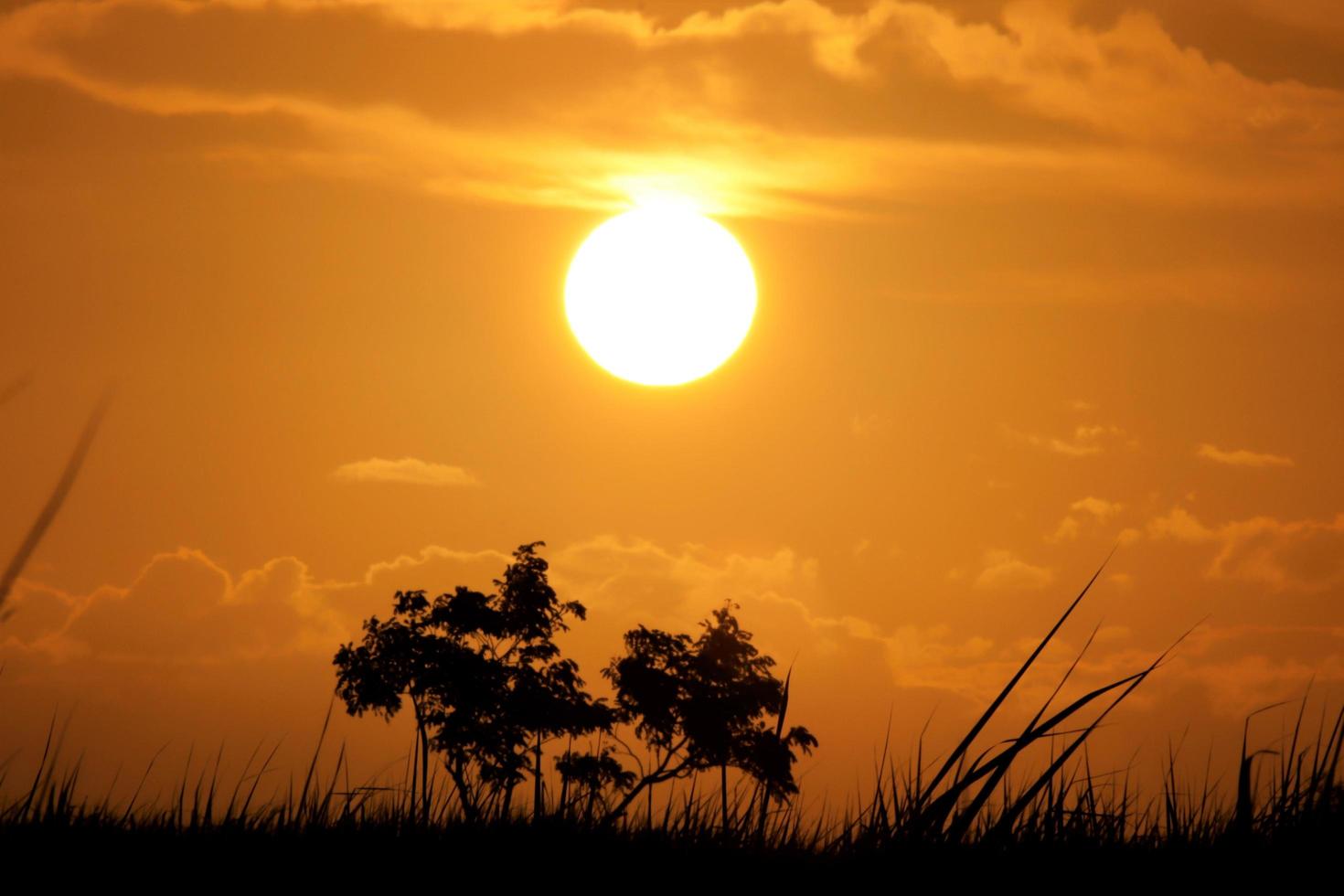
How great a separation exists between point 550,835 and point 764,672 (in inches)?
1687

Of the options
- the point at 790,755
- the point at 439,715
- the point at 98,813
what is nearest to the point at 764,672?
the point at 790,755

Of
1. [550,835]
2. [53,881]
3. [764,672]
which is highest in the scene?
[764,672]

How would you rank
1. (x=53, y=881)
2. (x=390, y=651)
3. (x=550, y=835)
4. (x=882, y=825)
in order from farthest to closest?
(x=390, y=651)
(x=550, y=835)
(x=882, y=825)
(x=53, y=881)

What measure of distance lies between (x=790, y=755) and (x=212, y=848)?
42.3m

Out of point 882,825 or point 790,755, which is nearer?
point 882,825

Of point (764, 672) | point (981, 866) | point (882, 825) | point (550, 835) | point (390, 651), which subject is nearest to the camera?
point (981, 866)

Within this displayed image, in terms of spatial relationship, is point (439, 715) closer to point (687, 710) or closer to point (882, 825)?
point (687, 710)

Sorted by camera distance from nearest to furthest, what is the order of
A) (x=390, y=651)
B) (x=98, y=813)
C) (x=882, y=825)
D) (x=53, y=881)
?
(x=53, y=881) < (x=882, y=825) < (x=98, y=813) < (x=390, y=651)

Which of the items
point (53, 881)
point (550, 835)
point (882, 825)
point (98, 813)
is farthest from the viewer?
point (98, 813)

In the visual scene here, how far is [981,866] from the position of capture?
4309mm

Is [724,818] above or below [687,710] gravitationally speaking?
below

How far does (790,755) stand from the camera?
46.1m

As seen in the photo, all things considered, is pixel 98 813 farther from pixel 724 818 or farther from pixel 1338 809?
pixel 1338 809

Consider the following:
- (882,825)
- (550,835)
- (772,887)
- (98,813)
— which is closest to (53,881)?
(98,813)
